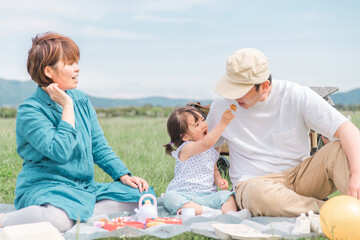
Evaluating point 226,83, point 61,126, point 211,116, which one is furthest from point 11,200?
point 226,83

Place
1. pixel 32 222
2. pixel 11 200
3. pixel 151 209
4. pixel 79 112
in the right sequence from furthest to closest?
pixel 11 200, pixel 79 112, pixel 151 209, pixel 32 222

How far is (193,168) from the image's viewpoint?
405 cm

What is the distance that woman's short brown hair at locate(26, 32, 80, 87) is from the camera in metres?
3.47

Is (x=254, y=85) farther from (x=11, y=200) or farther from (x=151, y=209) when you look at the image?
(x=11, y=200)

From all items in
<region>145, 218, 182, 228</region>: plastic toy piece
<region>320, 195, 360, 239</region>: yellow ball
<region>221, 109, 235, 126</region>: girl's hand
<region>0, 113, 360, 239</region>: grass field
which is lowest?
<region>0, 113, 360, 239</region>: grass field

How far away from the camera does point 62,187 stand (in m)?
3.53

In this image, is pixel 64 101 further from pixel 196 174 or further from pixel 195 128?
pixel 196 174

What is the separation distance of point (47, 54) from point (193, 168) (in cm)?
152

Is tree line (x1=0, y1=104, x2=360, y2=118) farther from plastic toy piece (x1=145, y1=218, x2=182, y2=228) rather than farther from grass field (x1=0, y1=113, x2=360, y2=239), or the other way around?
plastic toy piece (x1=145, y1=218, x2=182, y2=228)

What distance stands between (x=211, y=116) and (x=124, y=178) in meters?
0.90

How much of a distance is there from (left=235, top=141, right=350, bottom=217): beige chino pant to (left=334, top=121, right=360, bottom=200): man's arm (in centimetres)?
8

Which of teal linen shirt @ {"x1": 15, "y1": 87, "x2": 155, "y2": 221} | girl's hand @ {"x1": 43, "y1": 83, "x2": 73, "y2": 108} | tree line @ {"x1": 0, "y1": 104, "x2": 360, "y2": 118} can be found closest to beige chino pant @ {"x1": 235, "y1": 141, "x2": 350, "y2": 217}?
teal linen shirt @ {"x1": 15, "y1": 87, "x2": 155, "y2": 221}

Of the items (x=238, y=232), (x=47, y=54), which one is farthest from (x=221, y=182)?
(x=47, y=54)

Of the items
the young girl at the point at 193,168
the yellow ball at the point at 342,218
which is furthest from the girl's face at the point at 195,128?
the yellow ball at the point at 342,218
